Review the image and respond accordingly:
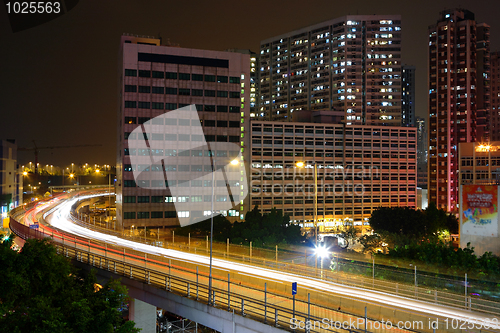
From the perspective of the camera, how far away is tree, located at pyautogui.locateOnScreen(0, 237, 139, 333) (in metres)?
17.8

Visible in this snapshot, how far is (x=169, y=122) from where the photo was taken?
7662 cm

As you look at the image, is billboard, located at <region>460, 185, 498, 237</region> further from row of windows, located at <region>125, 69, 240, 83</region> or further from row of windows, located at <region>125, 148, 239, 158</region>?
row of windows, located at <region>125, 69, 240, 83</region>

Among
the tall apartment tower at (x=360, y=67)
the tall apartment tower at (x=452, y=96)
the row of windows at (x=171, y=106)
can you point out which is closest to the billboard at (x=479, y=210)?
the row of windows at (x=171, y=106)

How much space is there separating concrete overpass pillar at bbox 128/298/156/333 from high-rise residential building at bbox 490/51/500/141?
161 meters

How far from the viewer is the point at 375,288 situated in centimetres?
2239

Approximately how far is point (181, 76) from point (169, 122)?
9.65 meters

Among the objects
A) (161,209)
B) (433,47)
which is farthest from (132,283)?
(433,47)

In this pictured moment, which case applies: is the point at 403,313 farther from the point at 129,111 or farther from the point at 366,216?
the point at 366,216

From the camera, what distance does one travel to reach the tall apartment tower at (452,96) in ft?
384

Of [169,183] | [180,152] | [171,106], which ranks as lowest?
[169,183]

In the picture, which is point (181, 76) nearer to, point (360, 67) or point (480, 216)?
point (480, 216)

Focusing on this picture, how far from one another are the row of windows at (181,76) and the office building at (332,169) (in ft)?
38.0

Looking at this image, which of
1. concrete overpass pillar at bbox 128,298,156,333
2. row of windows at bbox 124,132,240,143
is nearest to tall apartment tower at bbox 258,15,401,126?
row of windows at bbox 124,132,240,143

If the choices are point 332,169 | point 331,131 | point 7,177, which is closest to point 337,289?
point 332,169
